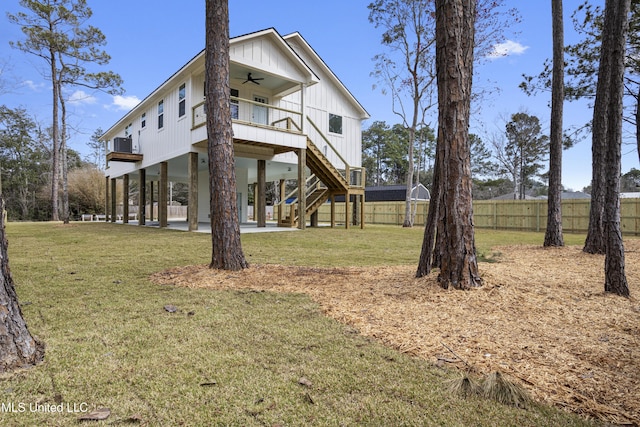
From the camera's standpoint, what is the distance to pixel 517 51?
1562cm

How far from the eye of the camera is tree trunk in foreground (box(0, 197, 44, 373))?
2037 millimetres

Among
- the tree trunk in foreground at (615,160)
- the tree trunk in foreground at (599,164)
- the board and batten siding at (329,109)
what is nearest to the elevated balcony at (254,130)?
the board and batten siding at (329,109)

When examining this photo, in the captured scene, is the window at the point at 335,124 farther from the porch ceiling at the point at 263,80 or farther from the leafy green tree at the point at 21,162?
the leafy green tree at the point at 21,162

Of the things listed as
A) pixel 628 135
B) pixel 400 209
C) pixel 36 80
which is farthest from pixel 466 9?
pixel 36 80

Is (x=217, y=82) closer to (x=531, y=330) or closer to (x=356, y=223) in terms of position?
(x=531, y=330)

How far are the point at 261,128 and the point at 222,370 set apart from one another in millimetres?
→ 11090

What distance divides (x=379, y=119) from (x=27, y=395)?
46309mm

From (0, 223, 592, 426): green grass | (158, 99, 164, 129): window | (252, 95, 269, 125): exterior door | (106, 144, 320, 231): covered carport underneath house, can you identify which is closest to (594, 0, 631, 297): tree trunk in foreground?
(0, 223, 592, 426): green grass

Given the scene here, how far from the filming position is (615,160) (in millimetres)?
5328

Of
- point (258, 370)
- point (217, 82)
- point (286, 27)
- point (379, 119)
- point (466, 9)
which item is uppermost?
point (379, 119)

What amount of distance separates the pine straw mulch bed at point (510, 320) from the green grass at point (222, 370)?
0.27 m

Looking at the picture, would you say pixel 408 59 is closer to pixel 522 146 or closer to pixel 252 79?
pixel 252 79

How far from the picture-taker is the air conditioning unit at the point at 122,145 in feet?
54.7

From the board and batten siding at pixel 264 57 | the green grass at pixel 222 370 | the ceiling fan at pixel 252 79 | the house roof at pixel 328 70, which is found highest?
the house roof at pixel 328 70
